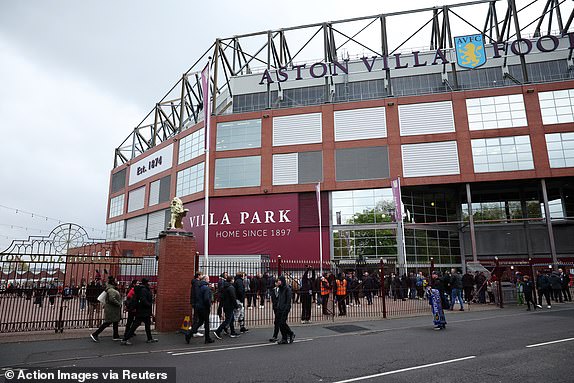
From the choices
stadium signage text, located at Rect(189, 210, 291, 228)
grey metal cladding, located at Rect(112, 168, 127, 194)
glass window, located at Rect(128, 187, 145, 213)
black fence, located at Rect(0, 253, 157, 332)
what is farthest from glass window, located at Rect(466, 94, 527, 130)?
grey metal cladding, located at Rect(112, 168, 127, 194)

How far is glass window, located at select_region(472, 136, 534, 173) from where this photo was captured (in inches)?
1310

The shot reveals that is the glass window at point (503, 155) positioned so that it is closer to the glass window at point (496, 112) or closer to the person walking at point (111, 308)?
the glass window at point (496, 112)

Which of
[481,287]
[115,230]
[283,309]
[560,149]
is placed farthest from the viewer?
[115,230]

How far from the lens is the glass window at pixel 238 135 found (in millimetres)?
38531

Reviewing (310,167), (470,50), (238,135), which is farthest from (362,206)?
(470,50)

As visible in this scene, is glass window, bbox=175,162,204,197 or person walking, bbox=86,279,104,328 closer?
person walking, bbox=86,279,104,328

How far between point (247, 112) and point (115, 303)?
31185 mm

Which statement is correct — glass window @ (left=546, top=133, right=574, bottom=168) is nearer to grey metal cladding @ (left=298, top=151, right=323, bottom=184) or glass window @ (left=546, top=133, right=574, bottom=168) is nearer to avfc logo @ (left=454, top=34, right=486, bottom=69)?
avfc logo @ (left=454, top=34, right=486, bottom=69)

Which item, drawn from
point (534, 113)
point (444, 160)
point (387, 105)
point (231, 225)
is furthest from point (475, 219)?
point (231, 225)

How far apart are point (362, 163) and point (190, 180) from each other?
1862 cm

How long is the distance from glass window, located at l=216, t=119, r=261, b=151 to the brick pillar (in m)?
26.7

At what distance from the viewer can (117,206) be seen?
189ft

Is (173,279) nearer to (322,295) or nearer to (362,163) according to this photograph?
(322,295)

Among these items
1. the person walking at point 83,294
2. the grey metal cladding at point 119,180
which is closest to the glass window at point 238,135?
the person walking at point 83,294
